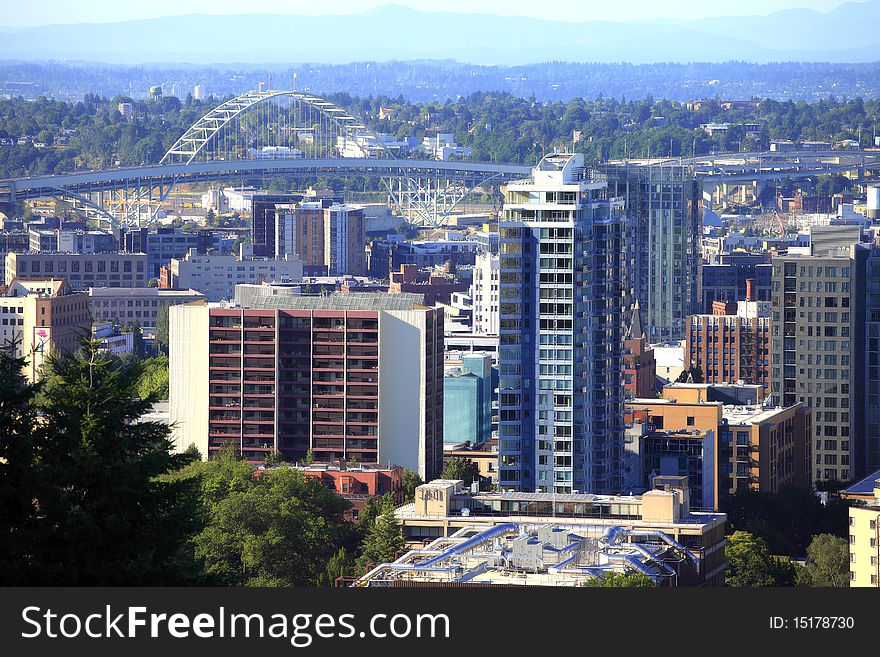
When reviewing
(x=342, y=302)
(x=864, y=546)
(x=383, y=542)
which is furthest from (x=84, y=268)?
(x=864, y=546)

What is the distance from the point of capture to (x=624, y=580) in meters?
22.0

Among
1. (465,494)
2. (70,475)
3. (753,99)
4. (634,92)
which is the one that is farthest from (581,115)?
(70,475)

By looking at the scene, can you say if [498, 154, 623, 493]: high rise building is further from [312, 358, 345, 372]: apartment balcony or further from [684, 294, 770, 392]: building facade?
[684, 294, 770, 392]: building facade

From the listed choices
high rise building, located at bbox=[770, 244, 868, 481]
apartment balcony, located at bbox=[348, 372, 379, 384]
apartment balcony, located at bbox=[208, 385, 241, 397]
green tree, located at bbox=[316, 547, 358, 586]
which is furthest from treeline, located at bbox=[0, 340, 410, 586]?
high rise building, located at bbox=[770, 244, 868, 481]

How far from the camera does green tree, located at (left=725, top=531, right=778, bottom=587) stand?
27.6 m

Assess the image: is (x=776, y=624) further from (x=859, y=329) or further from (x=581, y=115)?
(x=581, y=115)

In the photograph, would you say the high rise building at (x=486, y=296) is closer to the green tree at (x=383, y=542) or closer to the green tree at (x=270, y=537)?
the green tree at (x=270, y=537)

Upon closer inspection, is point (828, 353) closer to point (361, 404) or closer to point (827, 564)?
point (361, 404)

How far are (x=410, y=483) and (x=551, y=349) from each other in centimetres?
321

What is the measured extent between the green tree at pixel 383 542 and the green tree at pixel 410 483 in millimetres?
6042

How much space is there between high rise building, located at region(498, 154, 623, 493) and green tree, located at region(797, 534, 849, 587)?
16.3 feet

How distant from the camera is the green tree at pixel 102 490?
12.7 metres

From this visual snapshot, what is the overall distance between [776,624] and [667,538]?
16.6 metres

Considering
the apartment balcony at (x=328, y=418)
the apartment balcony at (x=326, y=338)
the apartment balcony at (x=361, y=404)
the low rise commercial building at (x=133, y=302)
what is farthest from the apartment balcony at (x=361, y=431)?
the low rise commercial building at (x=133, y=302)
